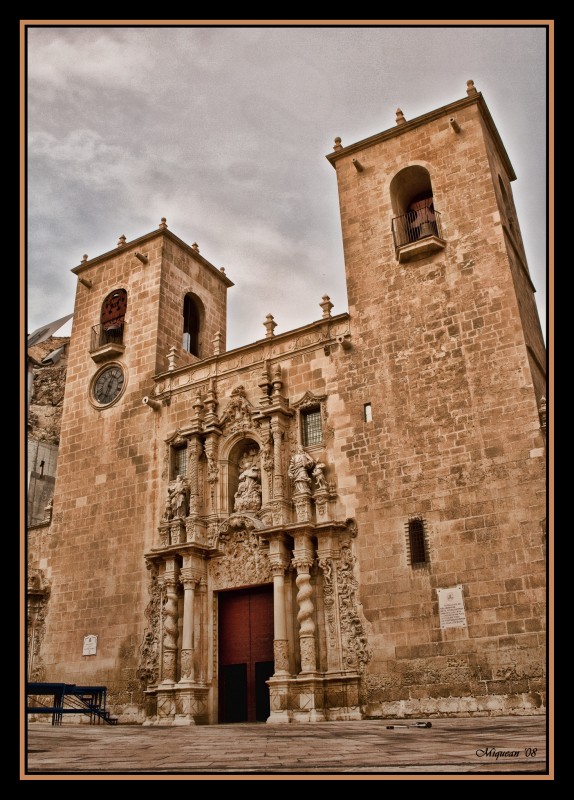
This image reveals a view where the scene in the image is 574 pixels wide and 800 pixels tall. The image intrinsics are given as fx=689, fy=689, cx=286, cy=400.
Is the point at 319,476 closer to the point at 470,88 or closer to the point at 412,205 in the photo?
the point at 412,205

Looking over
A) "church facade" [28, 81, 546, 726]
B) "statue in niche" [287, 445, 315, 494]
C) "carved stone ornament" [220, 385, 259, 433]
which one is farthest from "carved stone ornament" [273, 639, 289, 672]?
"carved stone ornament" [220, 385, 259, 433]

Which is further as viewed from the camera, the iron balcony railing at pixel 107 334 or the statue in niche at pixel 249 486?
the iron balcony railing at pixel 107 334

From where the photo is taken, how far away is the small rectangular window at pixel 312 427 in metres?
18.3

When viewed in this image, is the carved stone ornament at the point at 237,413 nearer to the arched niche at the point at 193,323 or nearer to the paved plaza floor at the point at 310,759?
the arched niche at the point at 193,323

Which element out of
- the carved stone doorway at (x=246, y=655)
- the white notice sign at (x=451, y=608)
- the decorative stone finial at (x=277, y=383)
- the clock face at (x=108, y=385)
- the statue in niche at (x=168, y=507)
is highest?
the clock face at (x=108, y=385)

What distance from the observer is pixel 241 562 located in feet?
59.9

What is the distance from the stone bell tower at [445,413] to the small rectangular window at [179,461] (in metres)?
5.71

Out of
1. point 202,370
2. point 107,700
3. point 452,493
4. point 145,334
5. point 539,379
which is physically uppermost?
point 145,334

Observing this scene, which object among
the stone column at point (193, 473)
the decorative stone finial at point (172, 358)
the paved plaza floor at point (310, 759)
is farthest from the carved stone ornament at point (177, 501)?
the paved plaza floor at point (310, 759)

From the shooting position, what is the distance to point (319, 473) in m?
17.4

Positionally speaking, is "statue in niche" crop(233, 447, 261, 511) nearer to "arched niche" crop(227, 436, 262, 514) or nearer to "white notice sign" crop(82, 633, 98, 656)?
"arched niche" crop(227, 436, 262, 514)
